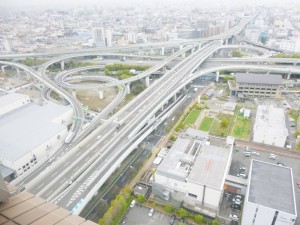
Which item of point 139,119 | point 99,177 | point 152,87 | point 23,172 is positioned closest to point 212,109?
point 152,87

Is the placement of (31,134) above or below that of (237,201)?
above

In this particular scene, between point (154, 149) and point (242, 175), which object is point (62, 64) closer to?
point (154, 149)

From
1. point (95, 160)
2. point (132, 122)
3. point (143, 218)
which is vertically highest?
point (132, 122)

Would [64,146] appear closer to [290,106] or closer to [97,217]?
[97,217]

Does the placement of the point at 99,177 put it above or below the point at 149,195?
above

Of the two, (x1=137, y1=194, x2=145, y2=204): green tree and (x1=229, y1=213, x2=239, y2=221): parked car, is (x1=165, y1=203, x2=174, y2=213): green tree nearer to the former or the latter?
(x1=137, y1=194, x2=145, y2=204): green tree

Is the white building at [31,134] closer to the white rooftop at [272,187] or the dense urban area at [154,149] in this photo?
the dense urban area at [154,149]

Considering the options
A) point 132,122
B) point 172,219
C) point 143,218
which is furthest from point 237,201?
point 132,122

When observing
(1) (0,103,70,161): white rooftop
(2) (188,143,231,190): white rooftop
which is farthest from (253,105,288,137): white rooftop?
(1) (0,103,70,161): white rooftop
